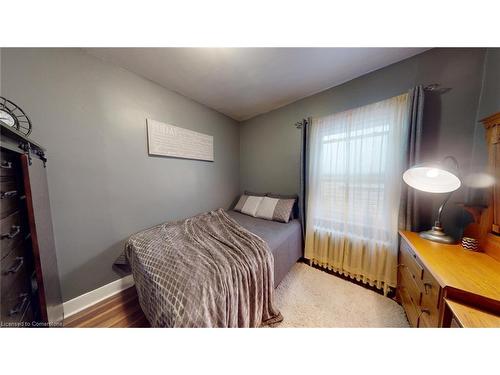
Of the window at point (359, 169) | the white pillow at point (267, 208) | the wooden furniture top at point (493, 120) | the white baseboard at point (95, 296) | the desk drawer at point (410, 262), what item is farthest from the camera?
the white pillow at point (267, 208)

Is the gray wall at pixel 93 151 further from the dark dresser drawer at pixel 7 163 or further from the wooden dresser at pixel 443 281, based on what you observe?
the wooden dresser at pixel 443 281

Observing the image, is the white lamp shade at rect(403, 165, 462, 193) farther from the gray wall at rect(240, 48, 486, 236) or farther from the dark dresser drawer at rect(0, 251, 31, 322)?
the dark dresser drawer at rect(0, 251, 31, 322)

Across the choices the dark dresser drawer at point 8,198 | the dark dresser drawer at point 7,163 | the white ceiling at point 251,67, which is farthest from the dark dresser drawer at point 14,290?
the white ceiling at point 251,67

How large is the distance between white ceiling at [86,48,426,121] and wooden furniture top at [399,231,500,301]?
1.67 metres

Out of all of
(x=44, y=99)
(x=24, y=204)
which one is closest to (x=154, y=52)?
(x=44, y=99)

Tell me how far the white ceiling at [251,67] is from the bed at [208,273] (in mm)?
1727

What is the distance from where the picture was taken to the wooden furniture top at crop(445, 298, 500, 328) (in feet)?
1.82

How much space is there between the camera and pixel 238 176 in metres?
2.85

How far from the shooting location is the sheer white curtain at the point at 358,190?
4.55 feet

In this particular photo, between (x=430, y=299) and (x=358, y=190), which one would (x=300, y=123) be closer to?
(x=358, y=190)

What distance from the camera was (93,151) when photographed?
4.42 feet

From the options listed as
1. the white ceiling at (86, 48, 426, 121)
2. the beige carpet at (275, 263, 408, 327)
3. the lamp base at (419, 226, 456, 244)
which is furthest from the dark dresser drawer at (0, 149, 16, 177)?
the lamp base at (419, 226, 456, 244)
